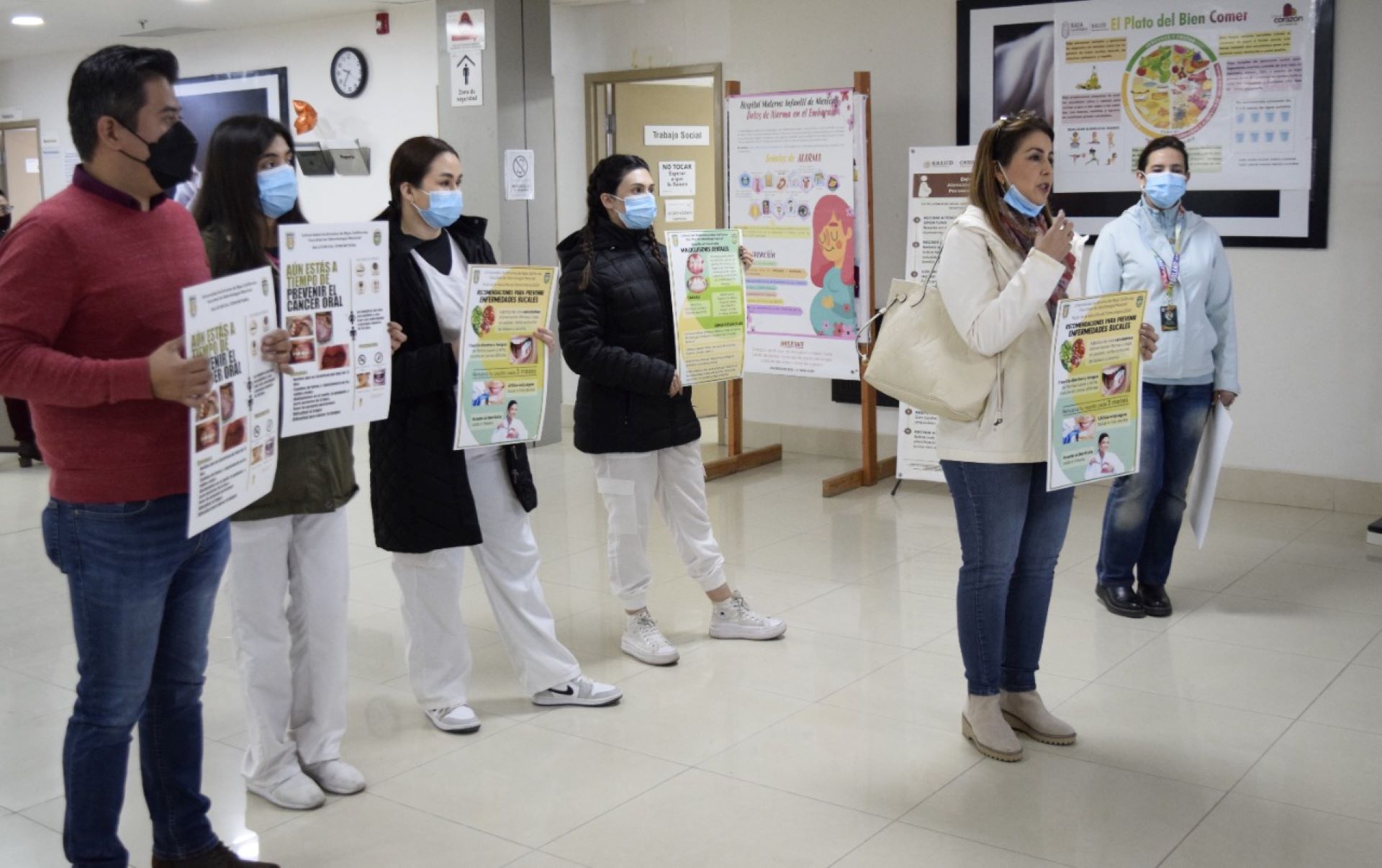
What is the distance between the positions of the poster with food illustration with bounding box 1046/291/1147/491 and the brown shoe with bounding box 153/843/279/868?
6.55 ft

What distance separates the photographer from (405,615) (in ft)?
11.8

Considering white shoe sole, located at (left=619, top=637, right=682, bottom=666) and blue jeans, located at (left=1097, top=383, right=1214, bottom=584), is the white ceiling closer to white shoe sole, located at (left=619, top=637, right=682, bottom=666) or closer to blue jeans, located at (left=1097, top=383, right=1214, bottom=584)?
white shoe sole, located at (left=619, top=637, right=682, bottom=666)

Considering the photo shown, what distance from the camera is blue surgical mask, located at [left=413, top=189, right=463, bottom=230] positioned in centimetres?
337

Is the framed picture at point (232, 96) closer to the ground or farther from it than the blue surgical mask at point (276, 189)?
farther from it

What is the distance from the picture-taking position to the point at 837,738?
353cm

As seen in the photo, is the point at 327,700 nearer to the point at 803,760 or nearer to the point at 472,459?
the point at 472,459

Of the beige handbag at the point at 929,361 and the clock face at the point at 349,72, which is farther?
the clock face at the point at 349,72

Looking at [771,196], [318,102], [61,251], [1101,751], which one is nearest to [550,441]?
[771,196]

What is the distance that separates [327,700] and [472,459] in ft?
2.37

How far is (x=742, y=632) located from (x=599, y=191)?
152 centimetres

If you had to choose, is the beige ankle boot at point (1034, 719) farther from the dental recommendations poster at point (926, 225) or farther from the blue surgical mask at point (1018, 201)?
the dental recommendations poster at point (926, 225)

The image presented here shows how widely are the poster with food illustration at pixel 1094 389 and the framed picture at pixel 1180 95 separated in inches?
126

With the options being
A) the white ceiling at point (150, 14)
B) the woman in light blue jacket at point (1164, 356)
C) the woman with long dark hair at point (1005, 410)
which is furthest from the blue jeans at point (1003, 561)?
the white ceiling at point (150, 14)

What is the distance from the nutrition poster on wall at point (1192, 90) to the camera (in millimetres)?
5883
